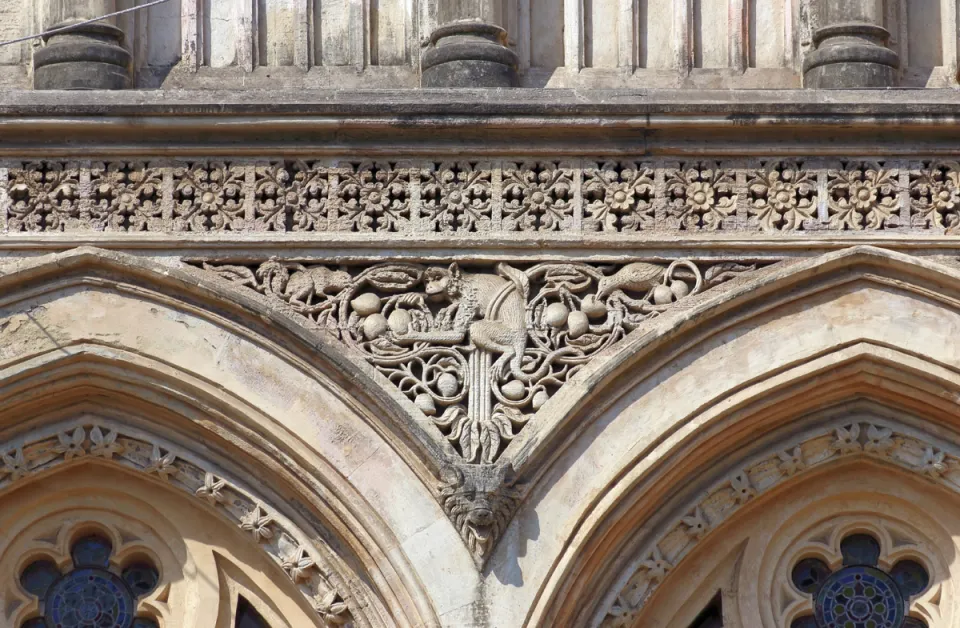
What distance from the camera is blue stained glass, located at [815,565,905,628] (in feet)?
34.5

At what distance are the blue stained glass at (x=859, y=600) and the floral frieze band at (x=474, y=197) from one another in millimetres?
1651

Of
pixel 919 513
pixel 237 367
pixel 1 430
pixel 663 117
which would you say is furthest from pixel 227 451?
pixel 919 513

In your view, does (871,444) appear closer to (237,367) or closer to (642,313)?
(642,313)

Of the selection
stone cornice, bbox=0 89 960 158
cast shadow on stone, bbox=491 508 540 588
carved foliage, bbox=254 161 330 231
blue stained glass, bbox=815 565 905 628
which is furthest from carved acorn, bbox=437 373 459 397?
blue stained glass, bbox=815 565 905 628

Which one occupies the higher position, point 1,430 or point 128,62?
point 128,62

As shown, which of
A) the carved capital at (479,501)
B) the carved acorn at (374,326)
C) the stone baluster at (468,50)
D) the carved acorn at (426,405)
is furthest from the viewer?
the stone baluster at (468,50)

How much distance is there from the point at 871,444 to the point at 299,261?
2.79 metres

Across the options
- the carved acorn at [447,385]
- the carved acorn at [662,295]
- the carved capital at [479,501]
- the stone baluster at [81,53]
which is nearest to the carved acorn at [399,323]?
the carved acorn at [447,385]

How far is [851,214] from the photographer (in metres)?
10.4

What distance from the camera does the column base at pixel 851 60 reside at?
10555 mm

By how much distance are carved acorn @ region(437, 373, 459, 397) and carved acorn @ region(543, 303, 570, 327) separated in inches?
20.1

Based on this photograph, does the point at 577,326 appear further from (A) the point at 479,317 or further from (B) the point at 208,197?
(B) the point at 208,197

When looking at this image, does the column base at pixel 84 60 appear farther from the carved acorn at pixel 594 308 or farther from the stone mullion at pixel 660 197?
the stone mullion at pixel 660 197

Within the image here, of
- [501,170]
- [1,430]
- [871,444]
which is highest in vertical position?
[501,170]
